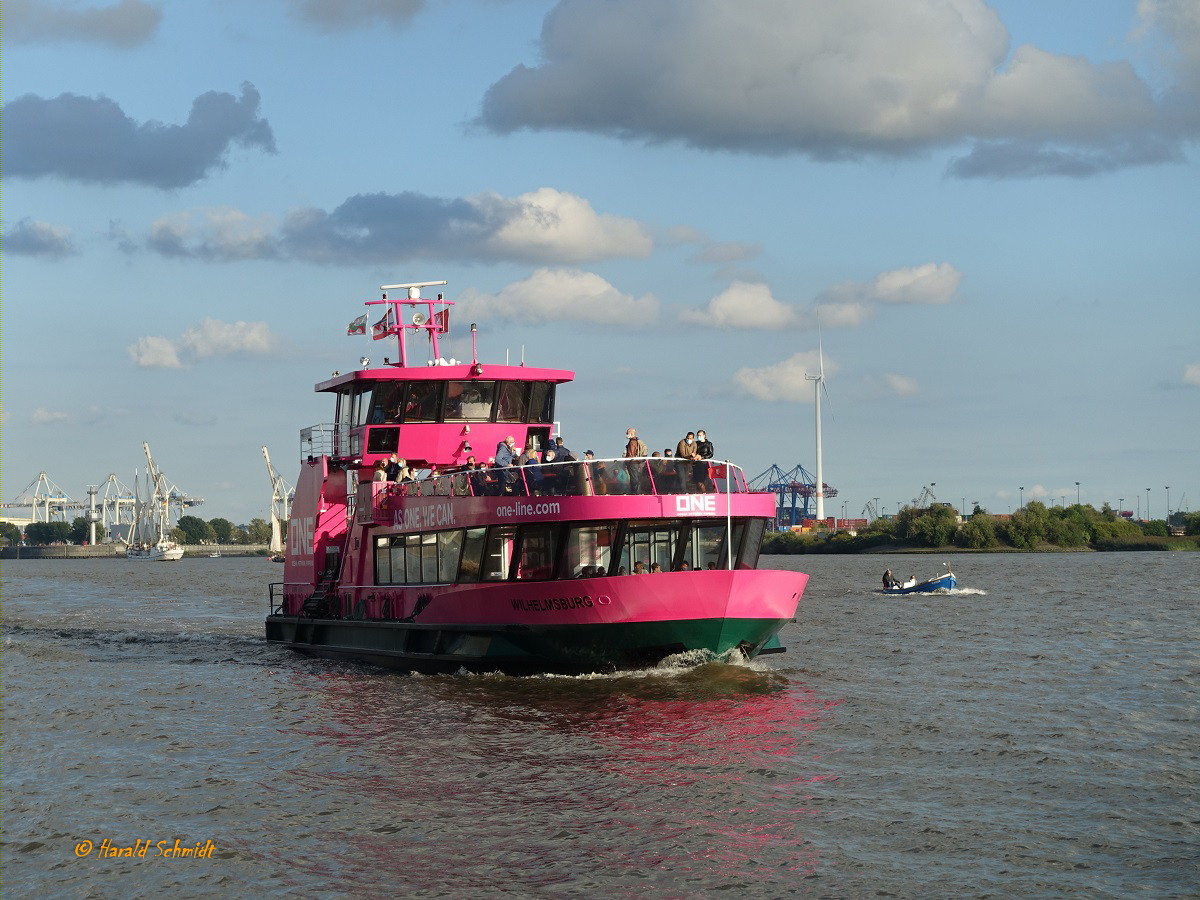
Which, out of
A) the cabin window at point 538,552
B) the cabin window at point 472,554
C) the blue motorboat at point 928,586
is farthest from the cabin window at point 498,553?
the blue motorboat at point 928,586

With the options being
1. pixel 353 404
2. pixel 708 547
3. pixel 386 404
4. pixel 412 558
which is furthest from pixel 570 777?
pixel 353 404

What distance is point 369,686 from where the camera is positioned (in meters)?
29.2

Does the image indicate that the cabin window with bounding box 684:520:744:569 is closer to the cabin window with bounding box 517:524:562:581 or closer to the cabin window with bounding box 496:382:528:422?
the cabin window with bounding box 517:524:562:581

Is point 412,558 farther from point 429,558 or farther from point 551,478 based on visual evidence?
point 551,478

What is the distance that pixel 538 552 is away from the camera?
26641 mm

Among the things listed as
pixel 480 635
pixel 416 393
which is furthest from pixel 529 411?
pixel 480 635

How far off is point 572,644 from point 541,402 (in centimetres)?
1032

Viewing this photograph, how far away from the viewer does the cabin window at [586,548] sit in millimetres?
26109

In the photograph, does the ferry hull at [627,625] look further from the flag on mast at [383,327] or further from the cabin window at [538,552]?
the flag on mast at [383,327]

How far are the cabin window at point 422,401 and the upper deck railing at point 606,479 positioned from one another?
643cm

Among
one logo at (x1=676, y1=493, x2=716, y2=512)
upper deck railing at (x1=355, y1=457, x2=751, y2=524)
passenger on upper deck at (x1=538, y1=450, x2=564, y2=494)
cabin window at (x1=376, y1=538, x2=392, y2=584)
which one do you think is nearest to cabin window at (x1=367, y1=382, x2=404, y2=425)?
cabin window at (x1=376, y1=538, x2=392, y2=584)

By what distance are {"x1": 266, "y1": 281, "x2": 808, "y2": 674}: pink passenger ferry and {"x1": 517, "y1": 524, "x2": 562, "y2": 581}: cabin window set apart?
0.03 m

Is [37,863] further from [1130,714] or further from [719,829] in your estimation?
[1130,714]

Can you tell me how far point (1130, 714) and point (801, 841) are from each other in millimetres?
11755
